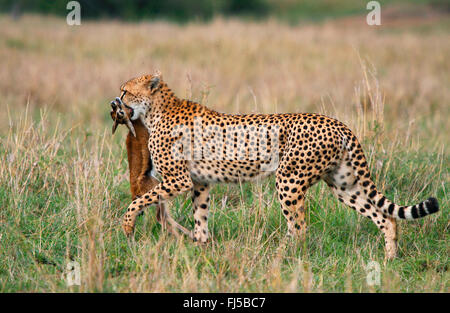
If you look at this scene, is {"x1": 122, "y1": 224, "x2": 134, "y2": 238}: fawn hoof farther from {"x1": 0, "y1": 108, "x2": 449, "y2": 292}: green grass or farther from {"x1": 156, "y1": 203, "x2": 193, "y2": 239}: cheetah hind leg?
{"x1": 156, "y1": 203, "x2": 193, "y2": 239}: cheetah hind leg

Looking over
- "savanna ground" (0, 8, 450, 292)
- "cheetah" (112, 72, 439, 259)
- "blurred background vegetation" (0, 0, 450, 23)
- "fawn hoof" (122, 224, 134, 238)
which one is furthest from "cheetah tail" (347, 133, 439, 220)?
"blurred background vegetation" (0, 0, 450, 23)

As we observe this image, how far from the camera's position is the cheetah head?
459 cm

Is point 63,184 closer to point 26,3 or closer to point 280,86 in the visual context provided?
point 280,86

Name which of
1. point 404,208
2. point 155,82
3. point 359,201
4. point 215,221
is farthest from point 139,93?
point 404,208

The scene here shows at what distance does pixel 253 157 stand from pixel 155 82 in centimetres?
94

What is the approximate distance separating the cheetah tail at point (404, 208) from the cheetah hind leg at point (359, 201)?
60 mm

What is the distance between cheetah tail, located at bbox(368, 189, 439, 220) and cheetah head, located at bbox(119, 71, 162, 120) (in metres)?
1.73

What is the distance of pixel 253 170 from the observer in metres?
4.36

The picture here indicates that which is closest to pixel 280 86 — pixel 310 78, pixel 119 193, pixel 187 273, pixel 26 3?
pixel 310 78

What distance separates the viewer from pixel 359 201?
4.32 m

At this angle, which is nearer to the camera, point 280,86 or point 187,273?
point 187,273

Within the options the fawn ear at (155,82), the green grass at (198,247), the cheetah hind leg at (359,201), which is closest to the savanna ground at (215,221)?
the green grass at (198,247)

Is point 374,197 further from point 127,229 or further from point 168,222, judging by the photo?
point 127,229
